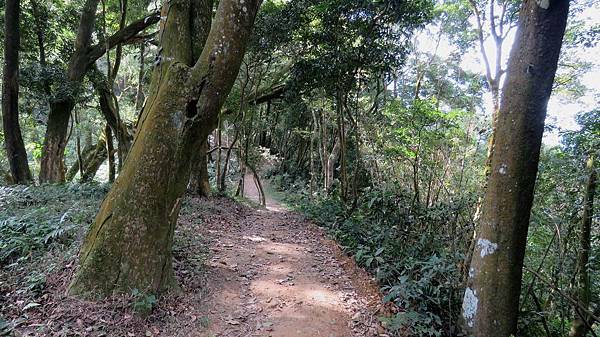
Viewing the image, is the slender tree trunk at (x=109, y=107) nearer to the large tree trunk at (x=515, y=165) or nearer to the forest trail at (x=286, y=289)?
the forest trail at (x=286, y=289)

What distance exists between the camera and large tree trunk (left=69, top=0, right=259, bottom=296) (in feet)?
13.7

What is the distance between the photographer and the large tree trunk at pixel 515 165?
3.31 meters

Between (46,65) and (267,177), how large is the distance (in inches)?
691

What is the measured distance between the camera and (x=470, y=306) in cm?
369

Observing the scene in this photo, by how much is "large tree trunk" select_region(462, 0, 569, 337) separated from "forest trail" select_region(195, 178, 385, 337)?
144 centimetres

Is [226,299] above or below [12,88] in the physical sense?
below

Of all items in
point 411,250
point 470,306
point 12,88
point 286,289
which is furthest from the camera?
point 12,88

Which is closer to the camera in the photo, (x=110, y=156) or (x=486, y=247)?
(x=486, y=247)

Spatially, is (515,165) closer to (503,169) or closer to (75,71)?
(503,169)

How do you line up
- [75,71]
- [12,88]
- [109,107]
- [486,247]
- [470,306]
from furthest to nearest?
[109,107], [75,71], [12,88], [470,306], [486,247]

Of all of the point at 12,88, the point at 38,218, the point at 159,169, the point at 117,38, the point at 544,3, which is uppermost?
the point at 117,38

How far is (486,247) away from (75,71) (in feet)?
39.8

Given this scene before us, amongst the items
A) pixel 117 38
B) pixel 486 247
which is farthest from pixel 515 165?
pixel 117 38

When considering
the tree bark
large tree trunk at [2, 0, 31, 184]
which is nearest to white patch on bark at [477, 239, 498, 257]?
large tree trunk at [2, 0, 31, 184]
